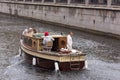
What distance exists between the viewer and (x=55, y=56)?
2570 cm

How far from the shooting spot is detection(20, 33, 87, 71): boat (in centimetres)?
2552

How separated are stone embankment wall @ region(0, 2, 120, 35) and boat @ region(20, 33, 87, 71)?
1513 centimetres

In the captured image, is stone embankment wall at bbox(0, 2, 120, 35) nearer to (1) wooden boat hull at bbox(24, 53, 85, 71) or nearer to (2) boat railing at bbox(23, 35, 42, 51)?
(2) boat railing at bbox(23, 35, 42, 51)

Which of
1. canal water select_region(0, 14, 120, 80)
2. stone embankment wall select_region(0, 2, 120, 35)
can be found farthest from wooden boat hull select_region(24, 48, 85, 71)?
stone embankment wall select_region(0, 2, 120, 35)

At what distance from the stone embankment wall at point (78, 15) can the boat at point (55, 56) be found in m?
15.1

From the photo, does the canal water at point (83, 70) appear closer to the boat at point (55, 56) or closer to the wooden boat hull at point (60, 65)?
the wooden boat hull at point (60, 65)

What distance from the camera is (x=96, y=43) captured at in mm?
39219

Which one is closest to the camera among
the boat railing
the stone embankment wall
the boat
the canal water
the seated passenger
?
the canal water

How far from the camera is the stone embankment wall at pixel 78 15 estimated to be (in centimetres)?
4363

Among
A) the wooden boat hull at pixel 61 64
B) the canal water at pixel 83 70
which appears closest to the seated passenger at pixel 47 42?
the wooden boat hull at pixel 61 64

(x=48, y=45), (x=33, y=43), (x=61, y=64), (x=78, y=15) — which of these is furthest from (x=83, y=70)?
(x=78, y=15)

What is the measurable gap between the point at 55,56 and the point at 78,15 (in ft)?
88.1

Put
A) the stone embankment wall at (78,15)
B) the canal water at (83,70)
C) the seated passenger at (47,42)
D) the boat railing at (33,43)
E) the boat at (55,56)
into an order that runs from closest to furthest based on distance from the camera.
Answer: the canal water at (83,70)
the boat at (55,56)
the seated passenger at (47,42)
the boat railing at (33,43)
the stone embankment wall at (78,15)

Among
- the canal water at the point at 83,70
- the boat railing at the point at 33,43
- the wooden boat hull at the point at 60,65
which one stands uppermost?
the boat railing at the point at 33,43
